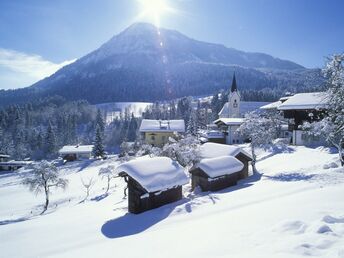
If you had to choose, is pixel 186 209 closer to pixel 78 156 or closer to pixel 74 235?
pixel 74 235

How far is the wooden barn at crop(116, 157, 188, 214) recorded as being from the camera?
19.5 metres

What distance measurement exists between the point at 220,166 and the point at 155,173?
6.74 metres

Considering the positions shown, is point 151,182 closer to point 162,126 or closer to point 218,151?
point 218,151

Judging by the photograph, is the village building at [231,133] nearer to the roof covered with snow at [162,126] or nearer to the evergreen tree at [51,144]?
the roof covered with snow at [162,126]

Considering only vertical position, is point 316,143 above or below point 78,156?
above

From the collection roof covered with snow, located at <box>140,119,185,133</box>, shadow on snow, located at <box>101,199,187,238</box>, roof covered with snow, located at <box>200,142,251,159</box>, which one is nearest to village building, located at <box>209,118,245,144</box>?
roof covered with snow, located at <box>140,119,185,133</box>

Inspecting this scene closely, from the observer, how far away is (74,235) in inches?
569

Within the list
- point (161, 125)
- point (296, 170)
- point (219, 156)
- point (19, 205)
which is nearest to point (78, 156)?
point (161, 125)

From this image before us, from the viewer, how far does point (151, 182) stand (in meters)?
19.6

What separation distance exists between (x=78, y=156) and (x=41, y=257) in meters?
73.1

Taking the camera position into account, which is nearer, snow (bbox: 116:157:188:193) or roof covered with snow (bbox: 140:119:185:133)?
snow (bbox: 116:157:188:193)

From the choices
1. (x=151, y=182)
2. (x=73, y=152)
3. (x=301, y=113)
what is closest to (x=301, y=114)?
(x=301, y=113)

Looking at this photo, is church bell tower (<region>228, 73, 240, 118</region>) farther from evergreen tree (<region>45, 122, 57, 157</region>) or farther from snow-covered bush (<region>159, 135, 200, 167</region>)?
evergreen tree (<region>45, 122, 57, 157</region>)

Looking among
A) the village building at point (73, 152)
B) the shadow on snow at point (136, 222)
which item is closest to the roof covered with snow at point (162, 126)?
the village building at point (73, 152)
